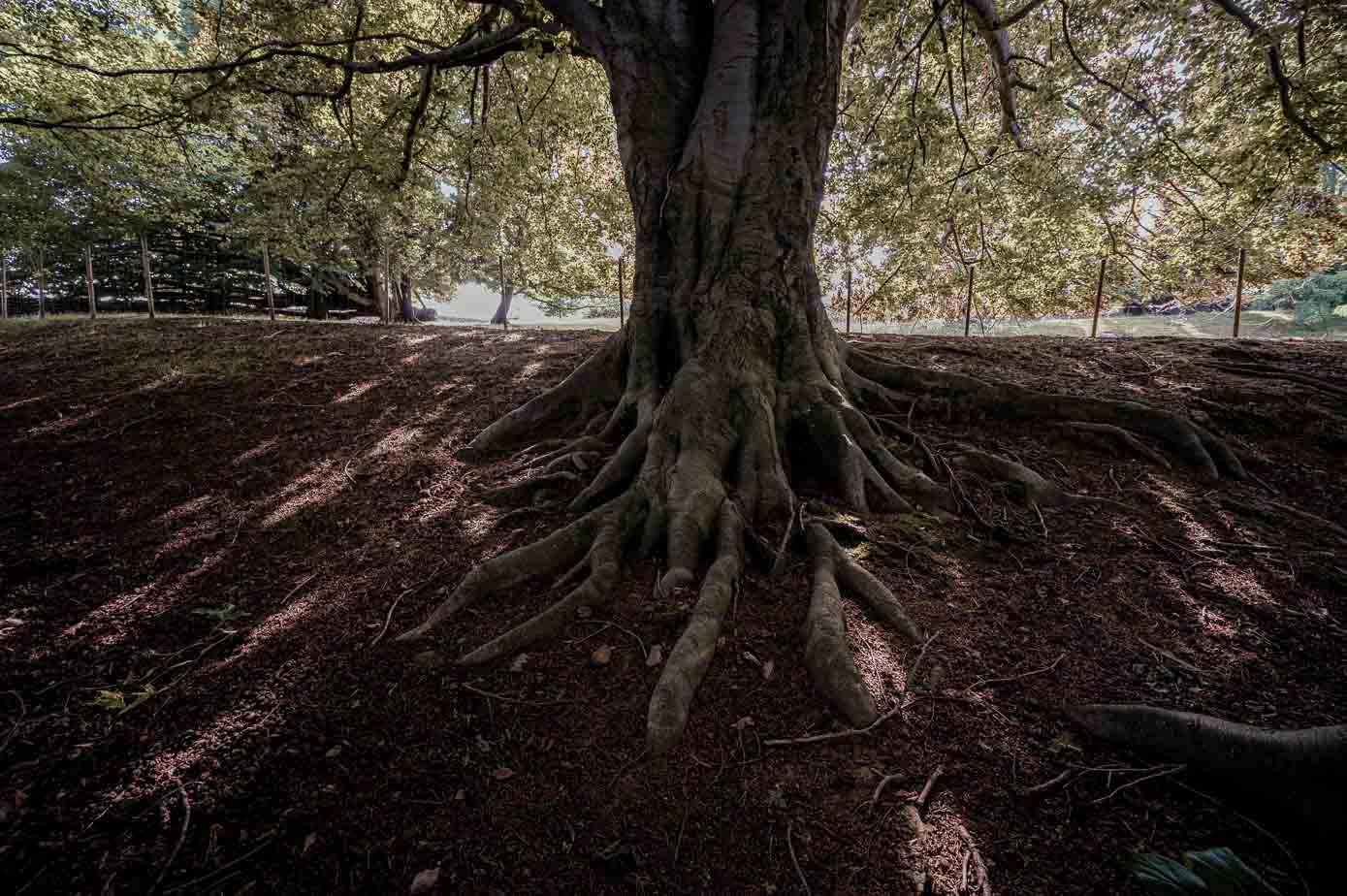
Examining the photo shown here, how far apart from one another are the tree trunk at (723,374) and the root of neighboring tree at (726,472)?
2 centimetres

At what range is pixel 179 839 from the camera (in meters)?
1.74

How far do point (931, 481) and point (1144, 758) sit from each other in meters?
1.94

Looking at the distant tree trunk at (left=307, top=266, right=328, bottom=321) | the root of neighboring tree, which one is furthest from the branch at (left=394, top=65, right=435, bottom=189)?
the distant tree trunk at (left=307, top=266, right=328, bottom=321)

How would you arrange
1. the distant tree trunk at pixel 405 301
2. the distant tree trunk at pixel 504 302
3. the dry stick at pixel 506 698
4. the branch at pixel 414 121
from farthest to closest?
1. the distant tree trunk at pixel 504 302
2. the distant tree trunk at pixel 405 301
3. the branch at pixel 414 121
4. the dry stick at pixel 506 698

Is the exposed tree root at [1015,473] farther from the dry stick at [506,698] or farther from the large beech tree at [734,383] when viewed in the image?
the dry stick at [506,698]

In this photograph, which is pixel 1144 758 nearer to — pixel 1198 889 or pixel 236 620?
pixel 1198 889

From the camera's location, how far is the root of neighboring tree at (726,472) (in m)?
2.52

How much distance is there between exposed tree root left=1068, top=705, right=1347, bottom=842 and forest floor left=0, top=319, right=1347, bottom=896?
93mm

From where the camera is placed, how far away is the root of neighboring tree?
2521 mm

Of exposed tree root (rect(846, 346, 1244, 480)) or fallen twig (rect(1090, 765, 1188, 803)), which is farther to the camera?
exposed tree root (rect(846, 346, 1244, 480))

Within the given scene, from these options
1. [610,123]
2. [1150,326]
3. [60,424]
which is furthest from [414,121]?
[1150,326]

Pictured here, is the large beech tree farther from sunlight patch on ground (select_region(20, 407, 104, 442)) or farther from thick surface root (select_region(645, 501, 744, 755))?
sunlight patch on ground (select_region(20, 407, 104, 442))

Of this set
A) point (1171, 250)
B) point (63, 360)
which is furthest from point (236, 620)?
point (1171, 250)

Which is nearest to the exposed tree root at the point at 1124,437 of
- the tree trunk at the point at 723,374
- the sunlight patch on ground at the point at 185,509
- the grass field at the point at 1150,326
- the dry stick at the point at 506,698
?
the tree trunk at the point at 723,374
